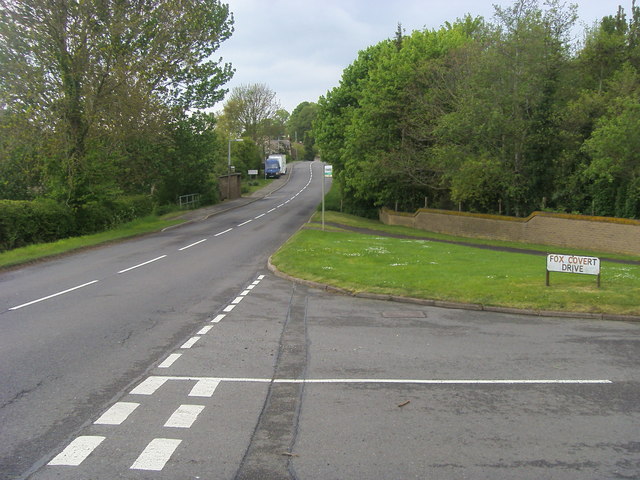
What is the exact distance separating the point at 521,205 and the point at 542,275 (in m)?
18.4

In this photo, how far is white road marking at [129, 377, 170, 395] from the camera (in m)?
6.33

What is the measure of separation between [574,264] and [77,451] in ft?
38.0

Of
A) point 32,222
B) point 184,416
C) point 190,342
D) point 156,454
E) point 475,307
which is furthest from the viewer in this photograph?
point 32,222

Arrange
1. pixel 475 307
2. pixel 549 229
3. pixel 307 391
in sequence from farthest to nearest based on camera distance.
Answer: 1. pixel 549 229
2. pixel 475 307
3. pixel 307 391

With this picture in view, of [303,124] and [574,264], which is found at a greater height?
[303,124]

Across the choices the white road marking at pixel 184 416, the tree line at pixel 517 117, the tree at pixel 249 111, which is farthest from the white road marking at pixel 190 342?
the tree at pixel 249 111

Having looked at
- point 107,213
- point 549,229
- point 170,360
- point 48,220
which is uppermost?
point 48,220

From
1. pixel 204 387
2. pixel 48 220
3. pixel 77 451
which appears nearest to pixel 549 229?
pixel 48 220

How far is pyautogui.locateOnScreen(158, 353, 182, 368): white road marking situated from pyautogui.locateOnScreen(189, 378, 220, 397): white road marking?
860 millimetres

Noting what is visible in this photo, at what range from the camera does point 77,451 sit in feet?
15.7

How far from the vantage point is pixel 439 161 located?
31531 mm

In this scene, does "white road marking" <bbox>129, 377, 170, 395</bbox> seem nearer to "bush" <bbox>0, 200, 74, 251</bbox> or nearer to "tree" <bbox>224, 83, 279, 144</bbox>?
"bush" <bbox>0, 200, 74, 251</bbox>

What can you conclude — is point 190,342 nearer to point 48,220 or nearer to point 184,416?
point 184,416

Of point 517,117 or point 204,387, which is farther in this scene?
point 517,117
